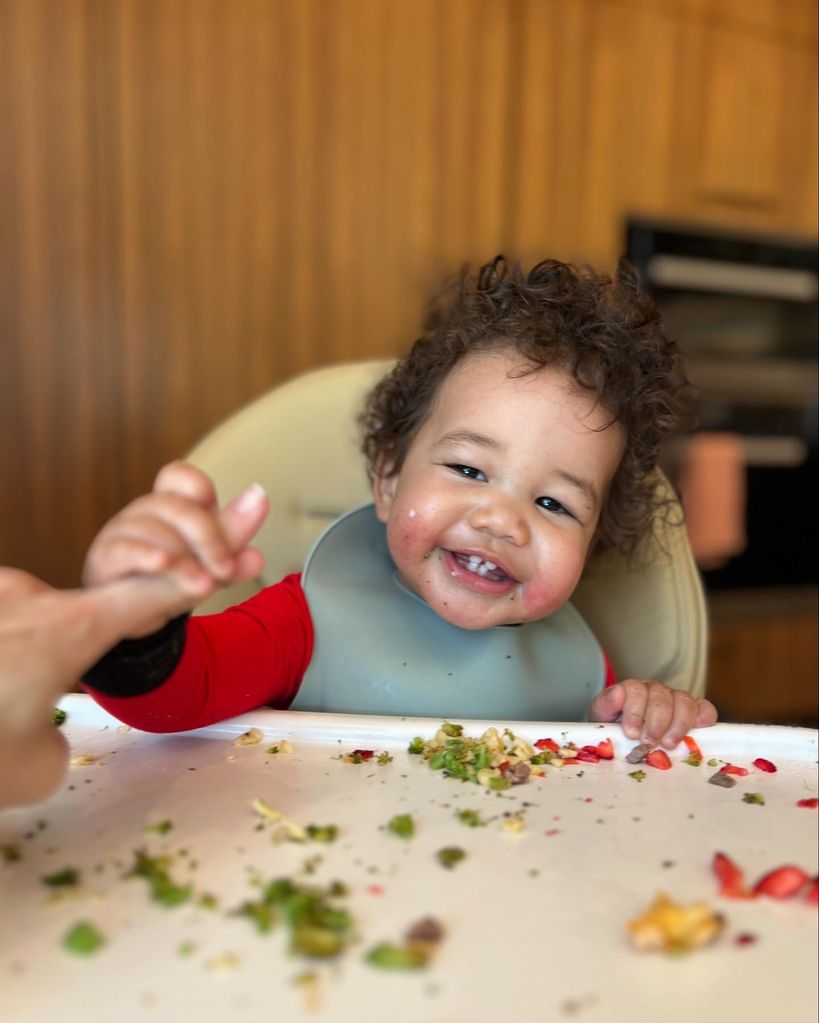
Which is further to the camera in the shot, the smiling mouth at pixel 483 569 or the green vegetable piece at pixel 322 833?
the smiling mouth at pixel 483 569

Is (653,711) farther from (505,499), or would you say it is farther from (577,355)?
(577,355)

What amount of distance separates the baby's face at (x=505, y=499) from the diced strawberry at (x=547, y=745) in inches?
7.6

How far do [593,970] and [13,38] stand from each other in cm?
201

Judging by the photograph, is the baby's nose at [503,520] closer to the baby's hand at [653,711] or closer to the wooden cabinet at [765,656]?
the baby's hand at [653,711]

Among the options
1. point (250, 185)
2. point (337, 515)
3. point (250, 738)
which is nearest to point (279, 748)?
point (250, 738)

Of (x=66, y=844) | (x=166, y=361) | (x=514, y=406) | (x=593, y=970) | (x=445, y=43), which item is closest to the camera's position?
(x=593, y=970)

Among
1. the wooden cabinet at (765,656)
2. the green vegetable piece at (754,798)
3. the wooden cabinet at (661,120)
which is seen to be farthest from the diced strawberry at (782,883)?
the wooden cabinet at (765,656)

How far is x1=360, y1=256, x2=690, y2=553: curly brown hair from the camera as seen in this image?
0.96 m

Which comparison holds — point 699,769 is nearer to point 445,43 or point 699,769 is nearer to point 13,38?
point 13,38

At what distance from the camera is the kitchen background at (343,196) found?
6.25 ft

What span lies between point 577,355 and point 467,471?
0.18m

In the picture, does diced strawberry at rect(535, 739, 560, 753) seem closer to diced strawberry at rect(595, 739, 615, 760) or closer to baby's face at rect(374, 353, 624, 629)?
diced strawberry at rect(595, 739, 615, 760)

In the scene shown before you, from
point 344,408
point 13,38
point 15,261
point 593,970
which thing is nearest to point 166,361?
point 15,261

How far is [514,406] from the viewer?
89 cm
